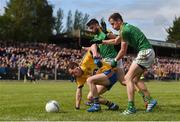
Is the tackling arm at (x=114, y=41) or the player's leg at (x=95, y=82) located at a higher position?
the tackling arm at (x=114, y=41)

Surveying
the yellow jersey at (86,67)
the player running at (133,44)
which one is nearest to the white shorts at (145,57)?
the player running at (133,44)

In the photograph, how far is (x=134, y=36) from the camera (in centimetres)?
1180

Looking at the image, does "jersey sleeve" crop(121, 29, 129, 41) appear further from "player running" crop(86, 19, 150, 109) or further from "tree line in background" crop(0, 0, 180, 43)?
"tree line in background" crop(0, 0, 180, 43)

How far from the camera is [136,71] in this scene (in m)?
12.0

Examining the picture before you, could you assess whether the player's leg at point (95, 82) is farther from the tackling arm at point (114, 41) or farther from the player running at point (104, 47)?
the tackling arm at point (114, 41)

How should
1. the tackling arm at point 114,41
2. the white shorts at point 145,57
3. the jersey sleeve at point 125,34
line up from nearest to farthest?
the jersey sleeve at point 125,34, the white shorts at point 145,57, the tackling arm at point 114,41

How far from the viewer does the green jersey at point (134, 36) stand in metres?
11.7

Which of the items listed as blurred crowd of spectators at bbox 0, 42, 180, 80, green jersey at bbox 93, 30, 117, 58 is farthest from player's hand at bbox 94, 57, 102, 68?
blurred crowd of spectators at bbox 0, 42, 180, 80

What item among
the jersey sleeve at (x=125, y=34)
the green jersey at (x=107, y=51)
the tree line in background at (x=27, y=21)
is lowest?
the green jersey at (x=107, y=51)

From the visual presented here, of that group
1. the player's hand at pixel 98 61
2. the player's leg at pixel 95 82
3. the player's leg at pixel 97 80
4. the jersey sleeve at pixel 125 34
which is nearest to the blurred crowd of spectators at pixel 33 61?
the player's leg at pixel 97 80

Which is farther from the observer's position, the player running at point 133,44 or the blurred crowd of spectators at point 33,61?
the blurred crowd of spectators at point 33,61

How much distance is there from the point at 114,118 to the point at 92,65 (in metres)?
3.08

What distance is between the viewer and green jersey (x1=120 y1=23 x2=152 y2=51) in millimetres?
11695

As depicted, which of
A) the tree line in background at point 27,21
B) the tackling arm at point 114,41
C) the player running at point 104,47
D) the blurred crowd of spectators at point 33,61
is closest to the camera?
the tackling arm at point 114,41
